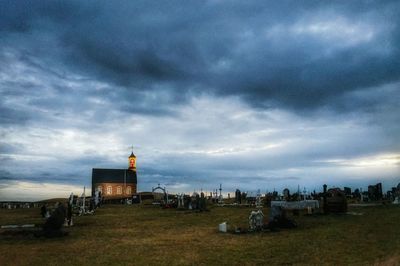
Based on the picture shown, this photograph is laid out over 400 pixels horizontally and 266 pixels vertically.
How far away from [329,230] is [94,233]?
14638mm

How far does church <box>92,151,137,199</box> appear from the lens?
360 ft

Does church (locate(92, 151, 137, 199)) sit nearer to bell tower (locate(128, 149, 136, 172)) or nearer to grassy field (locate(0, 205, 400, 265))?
bell tower (locate(128, 149, 136, 172))

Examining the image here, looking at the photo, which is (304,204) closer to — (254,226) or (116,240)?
(254,226)

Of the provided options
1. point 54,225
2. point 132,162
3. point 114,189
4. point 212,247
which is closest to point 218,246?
point 212,247

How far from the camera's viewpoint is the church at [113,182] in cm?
10975

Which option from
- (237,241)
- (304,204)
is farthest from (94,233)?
(304,204)

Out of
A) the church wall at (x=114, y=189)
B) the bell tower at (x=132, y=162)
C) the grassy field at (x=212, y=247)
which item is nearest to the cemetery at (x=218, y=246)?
the grassy field at (x=212, y=247)

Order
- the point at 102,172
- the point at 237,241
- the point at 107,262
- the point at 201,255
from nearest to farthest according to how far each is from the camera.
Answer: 1. the point at 107,262
2. the point at 201,255
3. the point at 237,241
4. the point at 102,172

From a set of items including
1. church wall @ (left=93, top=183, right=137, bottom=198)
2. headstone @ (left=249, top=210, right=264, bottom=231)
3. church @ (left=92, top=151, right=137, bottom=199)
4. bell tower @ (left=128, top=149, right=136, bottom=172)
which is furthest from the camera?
bell tower @ (left=128, top=149, right=136, bottom=172)

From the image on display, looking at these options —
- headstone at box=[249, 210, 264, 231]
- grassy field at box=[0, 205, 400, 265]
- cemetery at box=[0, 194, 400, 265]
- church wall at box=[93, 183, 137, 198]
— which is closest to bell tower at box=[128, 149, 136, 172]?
church wall at box=[93, 183, 137, 198]

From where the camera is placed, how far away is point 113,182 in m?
112

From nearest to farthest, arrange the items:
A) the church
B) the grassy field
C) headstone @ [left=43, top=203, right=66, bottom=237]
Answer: the grassy field, headstone @ [left=43, top=203, right=66, bottom=237], the church

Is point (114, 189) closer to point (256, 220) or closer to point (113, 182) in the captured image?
point (113, 182)

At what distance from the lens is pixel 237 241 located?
63.3 ft
